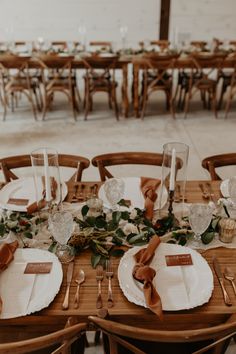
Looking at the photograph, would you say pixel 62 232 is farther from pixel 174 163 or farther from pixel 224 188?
pixel 224 188

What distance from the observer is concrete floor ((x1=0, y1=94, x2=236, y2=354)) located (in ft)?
12.2

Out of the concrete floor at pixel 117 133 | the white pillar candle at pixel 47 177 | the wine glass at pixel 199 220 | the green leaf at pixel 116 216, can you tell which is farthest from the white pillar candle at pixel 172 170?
the concrete floor at pixel 117 133

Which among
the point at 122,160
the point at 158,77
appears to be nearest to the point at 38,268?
the point at 122,160

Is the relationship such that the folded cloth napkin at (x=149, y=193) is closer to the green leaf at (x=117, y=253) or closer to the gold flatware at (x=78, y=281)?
the green leaf at (x=117, y=253)

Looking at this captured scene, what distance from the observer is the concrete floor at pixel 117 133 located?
12.2 feet

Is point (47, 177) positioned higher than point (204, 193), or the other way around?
point (47, 177)

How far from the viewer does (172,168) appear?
131cm

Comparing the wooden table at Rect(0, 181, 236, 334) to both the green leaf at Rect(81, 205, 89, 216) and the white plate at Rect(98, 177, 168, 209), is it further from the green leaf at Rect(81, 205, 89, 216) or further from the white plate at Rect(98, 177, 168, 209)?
the white plate at Rect(98, 177, 168, 209)

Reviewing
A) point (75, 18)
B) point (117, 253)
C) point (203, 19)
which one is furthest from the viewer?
point (203, 19)

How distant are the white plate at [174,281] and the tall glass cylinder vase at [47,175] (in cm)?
37

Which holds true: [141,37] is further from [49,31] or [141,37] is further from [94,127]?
[94,127]

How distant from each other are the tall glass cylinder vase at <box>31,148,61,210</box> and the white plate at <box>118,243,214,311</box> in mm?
373

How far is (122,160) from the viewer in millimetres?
1964

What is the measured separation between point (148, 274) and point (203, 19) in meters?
6.23
